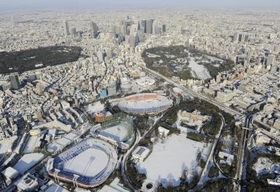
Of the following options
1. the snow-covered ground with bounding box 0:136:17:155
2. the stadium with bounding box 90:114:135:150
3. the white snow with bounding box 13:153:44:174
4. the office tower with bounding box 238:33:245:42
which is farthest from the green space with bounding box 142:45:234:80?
the snow-covered ground with bounding box 0:136:17:155

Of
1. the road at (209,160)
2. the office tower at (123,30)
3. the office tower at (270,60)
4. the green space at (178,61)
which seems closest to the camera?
the road at (209,160)

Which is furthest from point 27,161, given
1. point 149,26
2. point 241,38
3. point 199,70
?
point 149,26

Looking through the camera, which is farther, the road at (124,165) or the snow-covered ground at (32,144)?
the snow-covered ground at (32,144)

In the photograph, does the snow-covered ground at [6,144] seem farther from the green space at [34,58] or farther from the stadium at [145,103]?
the green space at [34,58]

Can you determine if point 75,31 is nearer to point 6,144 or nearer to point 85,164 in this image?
point 6,144

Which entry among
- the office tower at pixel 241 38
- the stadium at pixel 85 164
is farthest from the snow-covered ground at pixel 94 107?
the office tower at pixel 241 38

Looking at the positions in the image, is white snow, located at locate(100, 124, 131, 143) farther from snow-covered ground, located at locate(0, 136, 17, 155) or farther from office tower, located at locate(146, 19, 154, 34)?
office tower, located at locate(146, 19, 154, 34)

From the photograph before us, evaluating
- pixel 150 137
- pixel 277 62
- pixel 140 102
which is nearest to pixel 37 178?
pixel 150 137
